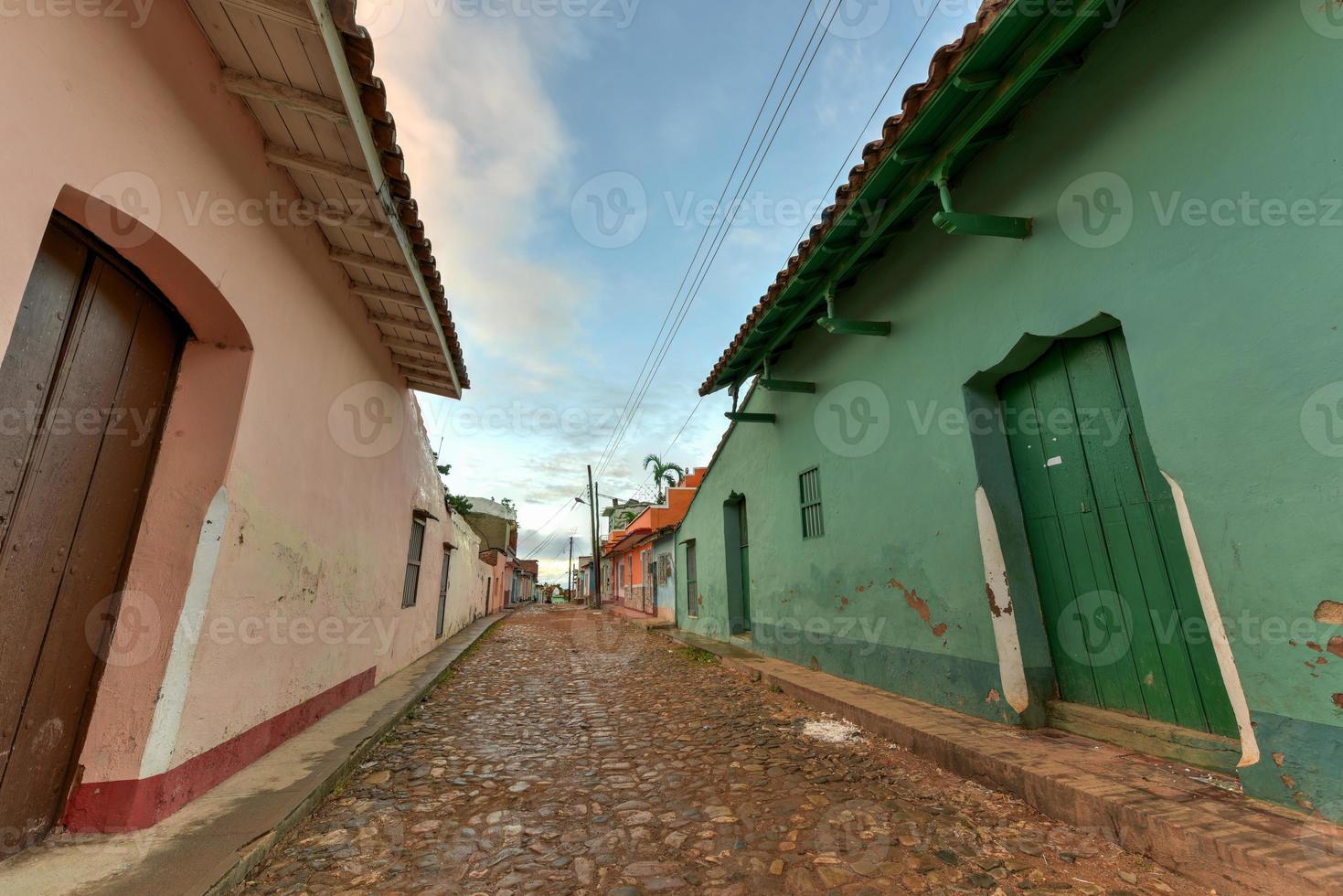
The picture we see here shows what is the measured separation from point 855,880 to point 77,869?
2.94 meters

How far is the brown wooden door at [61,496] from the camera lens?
197 cm

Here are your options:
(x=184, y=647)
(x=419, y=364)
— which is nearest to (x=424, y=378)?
(x=419, y=364)

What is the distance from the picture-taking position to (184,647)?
2.53 m

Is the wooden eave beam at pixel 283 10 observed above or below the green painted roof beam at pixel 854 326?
below

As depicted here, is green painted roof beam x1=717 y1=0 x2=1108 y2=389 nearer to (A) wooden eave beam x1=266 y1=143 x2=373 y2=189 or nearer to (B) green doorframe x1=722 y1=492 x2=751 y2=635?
(A) wooden eave beam x1=266 y1=143 x2=373 y2=189

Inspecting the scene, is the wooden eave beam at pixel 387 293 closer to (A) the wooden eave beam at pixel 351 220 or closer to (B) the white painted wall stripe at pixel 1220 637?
(A) the wooden eave beam at pixel 351 220

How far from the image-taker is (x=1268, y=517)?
226cm

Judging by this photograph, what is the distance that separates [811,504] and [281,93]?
19.2ft

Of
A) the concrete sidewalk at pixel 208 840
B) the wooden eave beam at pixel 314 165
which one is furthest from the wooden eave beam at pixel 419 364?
the concrete sidewalk at pixel 208 840

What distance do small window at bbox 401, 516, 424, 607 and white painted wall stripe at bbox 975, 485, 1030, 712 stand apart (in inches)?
251

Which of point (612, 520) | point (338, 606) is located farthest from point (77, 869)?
point (612, 520)

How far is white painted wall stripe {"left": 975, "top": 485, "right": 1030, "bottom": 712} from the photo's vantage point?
11.8ft

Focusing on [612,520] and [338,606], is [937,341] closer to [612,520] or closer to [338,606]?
[338,606]

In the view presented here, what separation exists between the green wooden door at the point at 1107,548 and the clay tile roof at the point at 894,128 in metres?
1.77
